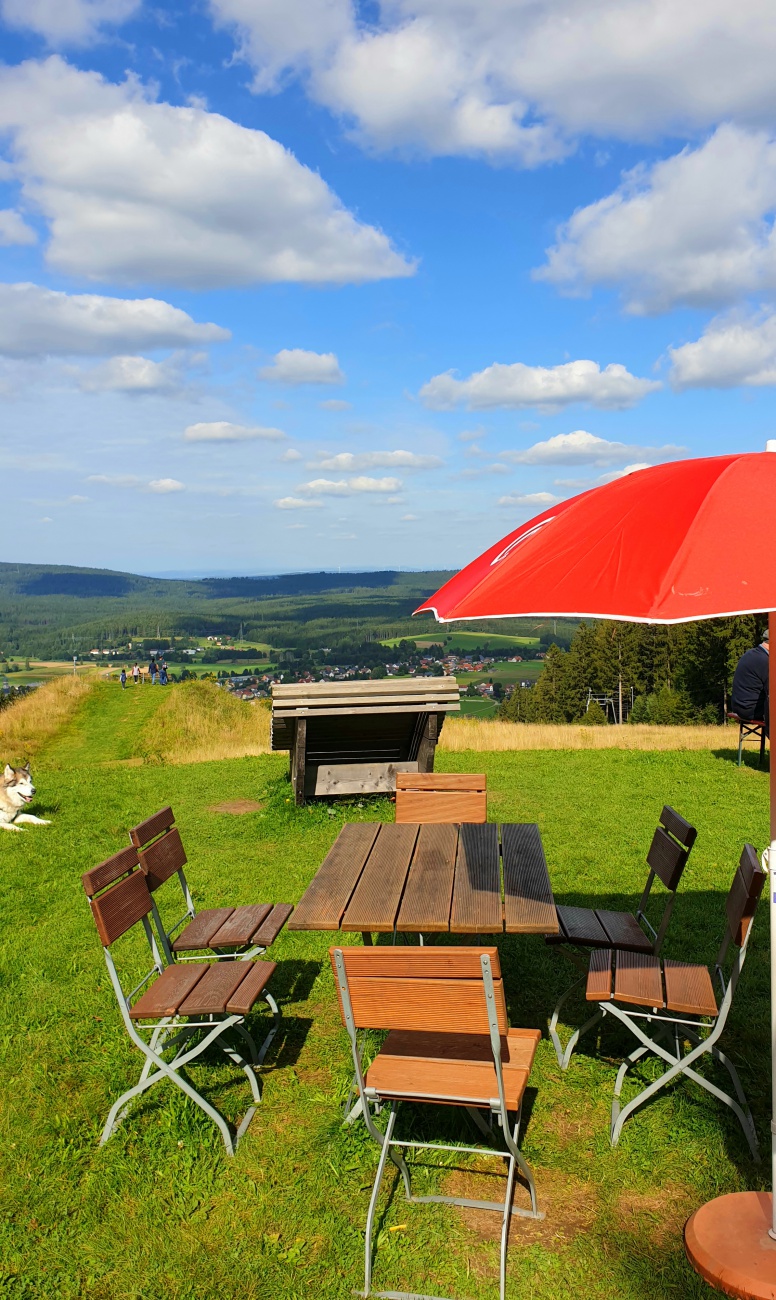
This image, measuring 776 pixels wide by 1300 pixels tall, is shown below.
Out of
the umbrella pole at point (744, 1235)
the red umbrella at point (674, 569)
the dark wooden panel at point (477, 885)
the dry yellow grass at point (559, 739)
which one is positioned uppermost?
the red umbrella at point (674, 569)

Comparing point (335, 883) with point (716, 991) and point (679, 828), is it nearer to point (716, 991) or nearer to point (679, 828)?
point (679, 828)

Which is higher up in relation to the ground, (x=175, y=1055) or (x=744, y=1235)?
(x=744, y=1235)

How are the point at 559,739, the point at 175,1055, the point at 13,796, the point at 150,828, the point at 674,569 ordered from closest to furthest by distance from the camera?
the point at 674,569, the point at 175,1055, the point at 150,828, the point at 13,796, the point at 559,739

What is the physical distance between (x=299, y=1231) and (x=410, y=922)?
1.11 meters

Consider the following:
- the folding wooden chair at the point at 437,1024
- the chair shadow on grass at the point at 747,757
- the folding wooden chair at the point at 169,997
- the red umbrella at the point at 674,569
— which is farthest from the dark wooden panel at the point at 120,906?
the chair shadow on grass at the point at 747,757

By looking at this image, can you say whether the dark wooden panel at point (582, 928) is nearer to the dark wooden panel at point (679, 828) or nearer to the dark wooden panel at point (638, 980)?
the dark wooden panel at point (638, 980)

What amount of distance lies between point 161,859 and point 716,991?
3.10 meters

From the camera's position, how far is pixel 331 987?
485 cm

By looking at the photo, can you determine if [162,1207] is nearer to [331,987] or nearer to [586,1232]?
[586,1232]

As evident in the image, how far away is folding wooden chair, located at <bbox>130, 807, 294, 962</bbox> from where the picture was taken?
416cm

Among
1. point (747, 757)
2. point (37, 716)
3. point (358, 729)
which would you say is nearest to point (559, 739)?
point (747, 757)

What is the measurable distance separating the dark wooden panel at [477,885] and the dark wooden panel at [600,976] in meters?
0.49

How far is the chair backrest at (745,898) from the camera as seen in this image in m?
3.10

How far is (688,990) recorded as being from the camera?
3.45m
